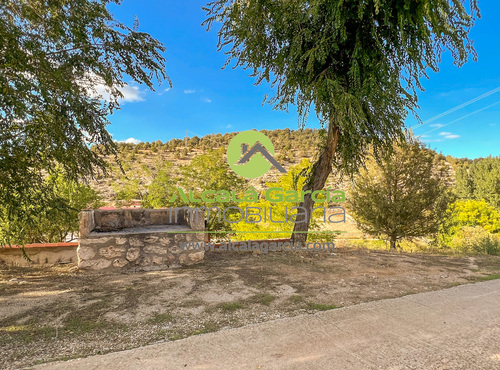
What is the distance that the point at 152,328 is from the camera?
10.6 ft

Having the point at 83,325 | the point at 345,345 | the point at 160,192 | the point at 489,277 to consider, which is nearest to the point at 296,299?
the point at 345,345

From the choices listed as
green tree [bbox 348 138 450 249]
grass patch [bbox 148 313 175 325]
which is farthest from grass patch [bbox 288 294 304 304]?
green tree [bbox 348 138 450 249]

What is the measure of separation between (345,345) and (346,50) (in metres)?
7.12

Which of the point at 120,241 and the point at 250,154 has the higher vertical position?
the point at 250,154

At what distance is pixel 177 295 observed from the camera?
4.30m

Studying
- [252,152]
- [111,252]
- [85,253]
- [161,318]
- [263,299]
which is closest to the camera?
[161,318]

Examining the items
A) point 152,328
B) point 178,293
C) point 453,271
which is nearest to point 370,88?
point 453,271

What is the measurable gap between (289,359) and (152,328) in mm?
1618

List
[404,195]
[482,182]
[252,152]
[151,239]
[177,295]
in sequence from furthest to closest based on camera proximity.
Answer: [482,182] → [252,152] → [404,195] → [151,239] → [177,295]

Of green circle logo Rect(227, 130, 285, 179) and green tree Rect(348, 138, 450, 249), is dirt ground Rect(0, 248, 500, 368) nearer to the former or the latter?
green tree Rect(348, 138, 450, 249)

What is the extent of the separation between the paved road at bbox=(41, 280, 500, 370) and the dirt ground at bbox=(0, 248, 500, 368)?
10.2 inches

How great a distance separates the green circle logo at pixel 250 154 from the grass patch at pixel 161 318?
9.49 meters

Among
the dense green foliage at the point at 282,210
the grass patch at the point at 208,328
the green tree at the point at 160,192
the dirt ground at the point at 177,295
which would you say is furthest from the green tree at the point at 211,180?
the grass patch at the point at 208,328

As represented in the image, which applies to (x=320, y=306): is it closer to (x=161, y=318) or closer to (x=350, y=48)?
(x=161, y=318)
